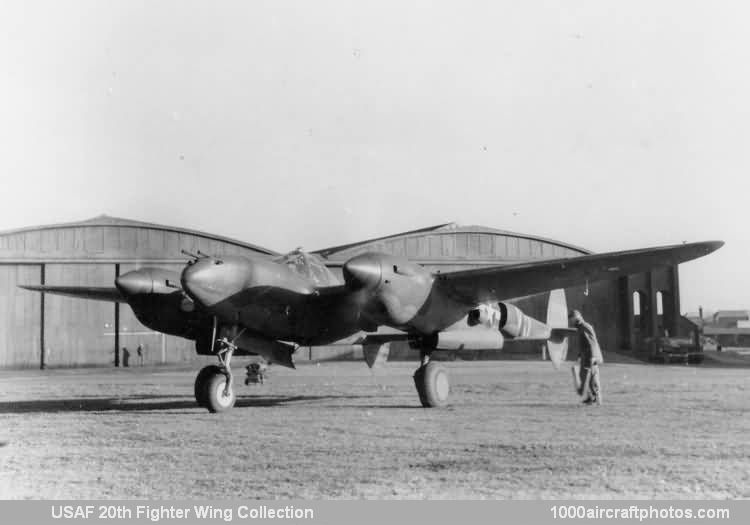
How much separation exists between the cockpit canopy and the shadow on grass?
112 inches

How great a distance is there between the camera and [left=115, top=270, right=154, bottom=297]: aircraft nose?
13.0 m

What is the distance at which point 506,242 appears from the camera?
145 ft

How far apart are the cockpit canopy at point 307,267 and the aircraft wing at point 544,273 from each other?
7.51 feet

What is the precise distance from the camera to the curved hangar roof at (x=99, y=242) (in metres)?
38.0

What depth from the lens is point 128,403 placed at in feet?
54.1

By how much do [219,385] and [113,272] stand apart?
90.3ft

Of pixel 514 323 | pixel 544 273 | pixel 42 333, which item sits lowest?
pixel 42 333

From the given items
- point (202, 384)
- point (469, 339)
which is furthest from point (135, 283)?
point (469, 339)

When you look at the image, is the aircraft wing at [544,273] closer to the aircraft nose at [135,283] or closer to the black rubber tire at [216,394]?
the black rubber tire at [216,394]

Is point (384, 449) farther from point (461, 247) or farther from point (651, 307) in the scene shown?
point (651, 307)

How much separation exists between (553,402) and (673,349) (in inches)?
966

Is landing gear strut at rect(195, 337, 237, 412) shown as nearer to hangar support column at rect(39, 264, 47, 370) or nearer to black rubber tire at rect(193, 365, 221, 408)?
black rubber tire at rect(193, 365, 221, 408)

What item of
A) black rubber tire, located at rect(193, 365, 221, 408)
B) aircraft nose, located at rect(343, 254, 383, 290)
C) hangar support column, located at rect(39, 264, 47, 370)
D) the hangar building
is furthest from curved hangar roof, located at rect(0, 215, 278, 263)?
aircraft nose, located at rect(343, 254, 383, 290)

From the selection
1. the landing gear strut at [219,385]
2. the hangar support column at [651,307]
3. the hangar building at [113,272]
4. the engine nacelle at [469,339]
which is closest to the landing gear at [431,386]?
the engine nacelle at [469,339]
